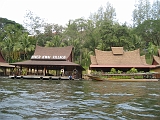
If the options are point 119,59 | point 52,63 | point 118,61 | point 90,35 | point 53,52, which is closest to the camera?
point 52,63

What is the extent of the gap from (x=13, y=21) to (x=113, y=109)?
55900 millimetres

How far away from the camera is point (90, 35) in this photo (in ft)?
145

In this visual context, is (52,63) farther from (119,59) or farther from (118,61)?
(119,59)

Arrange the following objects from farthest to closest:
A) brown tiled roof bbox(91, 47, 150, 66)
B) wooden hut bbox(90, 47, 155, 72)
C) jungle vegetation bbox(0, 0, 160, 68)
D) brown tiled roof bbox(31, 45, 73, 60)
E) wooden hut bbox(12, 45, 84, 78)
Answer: jungle vegetation bbox(0, 0, 160, 68), brown tiled roof bbox(31, 45, 73, 60), brown tiled roof bbox(91, 47, 150, 66), wooden hut bbox(90, 47, 155, 72), wooden hut bbox(12, 45, 84, 78)

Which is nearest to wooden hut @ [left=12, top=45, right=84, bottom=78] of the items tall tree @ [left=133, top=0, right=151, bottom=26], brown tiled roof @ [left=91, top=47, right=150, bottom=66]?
brown tiled roof @ [left=91, top=47, right=150, bottom=66]

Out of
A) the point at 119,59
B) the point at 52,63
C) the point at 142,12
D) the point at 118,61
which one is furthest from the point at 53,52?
the point at 142,12

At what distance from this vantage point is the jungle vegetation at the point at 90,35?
4050 cm

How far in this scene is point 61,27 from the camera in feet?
171

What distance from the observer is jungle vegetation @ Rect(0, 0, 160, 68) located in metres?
40.5

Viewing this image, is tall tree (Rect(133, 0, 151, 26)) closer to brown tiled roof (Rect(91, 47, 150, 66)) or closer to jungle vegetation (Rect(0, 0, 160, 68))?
jungle vegetation (Rect(0, 0, 160, 68))

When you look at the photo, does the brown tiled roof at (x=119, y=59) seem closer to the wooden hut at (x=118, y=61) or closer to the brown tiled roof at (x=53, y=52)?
the wooden hut at (x=118, y=61)

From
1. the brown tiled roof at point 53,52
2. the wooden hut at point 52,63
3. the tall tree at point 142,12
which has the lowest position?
the wooden hut at point 52,63

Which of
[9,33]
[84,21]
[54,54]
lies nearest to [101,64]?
[54,54]

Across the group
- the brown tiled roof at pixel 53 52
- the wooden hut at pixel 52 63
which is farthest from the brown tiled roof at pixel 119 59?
the brown tiled roof at pixel 53 52
